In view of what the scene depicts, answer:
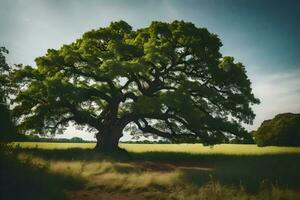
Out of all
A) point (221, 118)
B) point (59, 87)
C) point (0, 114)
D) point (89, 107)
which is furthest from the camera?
point (89, 107)

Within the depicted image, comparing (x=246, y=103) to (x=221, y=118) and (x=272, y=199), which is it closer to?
(x=221, y=118)

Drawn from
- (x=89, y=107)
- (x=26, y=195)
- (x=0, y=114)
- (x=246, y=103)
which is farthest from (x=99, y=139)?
(x=26, y=195)

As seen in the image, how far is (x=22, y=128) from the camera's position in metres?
25.5

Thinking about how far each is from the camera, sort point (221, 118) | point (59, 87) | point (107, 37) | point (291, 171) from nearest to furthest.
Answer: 1. point (291, 171)
2. point (59, 87)
3. point (221, 118)
4. point (107, 37)

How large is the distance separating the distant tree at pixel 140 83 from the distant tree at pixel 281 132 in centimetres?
2261

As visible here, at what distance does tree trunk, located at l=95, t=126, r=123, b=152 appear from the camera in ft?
89.5

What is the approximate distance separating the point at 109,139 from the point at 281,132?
28612mm

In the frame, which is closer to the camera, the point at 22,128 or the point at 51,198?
the point at 51,198

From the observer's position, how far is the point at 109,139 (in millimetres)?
27516

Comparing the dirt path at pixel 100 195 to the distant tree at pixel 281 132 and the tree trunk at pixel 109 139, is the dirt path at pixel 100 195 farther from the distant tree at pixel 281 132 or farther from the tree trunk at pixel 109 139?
the distant tree at pixel 281 132

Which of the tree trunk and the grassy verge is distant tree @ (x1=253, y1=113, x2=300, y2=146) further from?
the grassy verge

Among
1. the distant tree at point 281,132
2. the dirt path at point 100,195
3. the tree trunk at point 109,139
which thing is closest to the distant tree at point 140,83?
the tree trunk at point 109,139

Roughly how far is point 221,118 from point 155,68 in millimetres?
6462

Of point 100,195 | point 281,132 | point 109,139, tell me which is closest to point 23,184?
point 100,195
